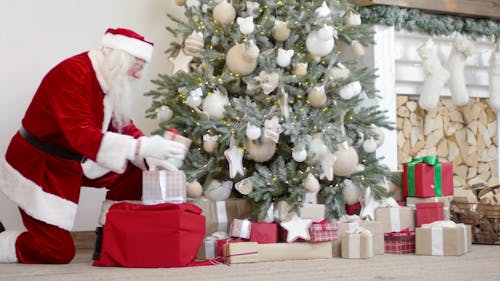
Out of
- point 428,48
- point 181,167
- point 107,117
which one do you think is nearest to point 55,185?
point 107,117

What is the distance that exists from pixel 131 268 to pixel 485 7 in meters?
2.84

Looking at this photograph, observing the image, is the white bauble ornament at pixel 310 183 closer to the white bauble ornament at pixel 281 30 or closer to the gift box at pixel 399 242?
the gift box at pixel 399 242

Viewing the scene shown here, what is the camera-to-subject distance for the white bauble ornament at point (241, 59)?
3.44 metres

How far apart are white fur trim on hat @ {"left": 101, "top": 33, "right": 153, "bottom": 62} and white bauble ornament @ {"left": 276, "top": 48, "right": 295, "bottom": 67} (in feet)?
2.14

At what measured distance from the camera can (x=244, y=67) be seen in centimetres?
349

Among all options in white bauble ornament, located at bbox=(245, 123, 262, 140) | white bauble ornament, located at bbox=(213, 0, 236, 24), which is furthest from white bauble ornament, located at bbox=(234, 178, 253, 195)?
white bauble ornament, located at bbox=(213, 0, 236, 24)

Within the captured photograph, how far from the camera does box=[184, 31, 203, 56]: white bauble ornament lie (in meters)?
3.59

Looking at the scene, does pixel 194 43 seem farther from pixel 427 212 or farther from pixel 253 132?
pixel 427 212

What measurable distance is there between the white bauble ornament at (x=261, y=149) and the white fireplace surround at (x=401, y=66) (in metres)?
Result: 0.99

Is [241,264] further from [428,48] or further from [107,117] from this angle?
[428,48]

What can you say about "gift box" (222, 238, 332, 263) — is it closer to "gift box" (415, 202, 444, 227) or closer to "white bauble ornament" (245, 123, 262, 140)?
"white bauble ornament" (245, 123, 262, 140)

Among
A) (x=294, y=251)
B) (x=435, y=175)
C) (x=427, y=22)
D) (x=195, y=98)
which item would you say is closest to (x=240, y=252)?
(x=294, y=251)

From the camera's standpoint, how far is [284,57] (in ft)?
11.5

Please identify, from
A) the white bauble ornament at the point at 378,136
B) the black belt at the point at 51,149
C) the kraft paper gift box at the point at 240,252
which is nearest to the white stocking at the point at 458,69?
the white bauble ornament at the point at 378,136
